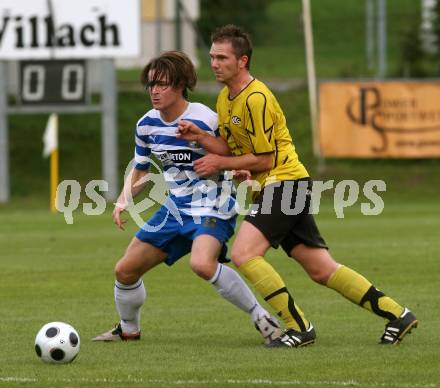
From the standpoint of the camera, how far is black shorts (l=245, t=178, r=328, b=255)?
8711 mm

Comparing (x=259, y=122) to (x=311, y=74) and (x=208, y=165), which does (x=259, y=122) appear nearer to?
(x=208, y=165)

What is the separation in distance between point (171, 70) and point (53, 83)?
1922cm

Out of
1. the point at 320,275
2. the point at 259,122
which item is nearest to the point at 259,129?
the point at 259,122

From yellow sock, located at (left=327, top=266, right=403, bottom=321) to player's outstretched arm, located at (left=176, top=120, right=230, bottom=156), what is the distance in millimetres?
1147

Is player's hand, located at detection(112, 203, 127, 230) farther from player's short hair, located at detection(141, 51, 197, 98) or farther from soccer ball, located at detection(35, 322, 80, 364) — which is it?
Result: soccer ball, located at detection(35, 322, 80, 364)

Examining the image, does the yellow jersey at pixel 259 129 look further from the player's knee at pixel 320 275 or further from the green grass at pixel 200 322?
the green grass at pixel 200 322

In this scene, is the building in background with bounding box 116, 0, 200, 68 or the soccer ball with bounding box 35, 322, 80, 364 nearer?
the soccer ball with bounding box 35, 322, 80, 364

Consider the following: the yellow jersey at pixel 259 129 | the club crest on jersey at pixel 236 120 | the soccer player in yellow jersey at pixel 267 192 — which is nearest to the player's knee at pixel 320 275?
the soccer player in yellow jersey at pixel 267 192

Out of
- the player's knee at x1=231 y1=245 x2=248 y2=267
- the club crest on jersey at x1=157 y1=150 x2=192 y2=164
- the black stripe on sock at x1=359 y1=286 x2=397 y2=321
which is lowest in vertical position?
the black stripe on sock at x1=359 y1=286 x2=397 y2=321

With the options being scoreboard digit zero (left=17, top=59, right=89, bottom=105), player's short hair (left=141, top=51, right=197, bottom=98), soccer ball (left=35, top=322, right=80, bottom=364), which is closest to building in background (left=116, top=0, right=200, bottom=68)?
scoreboard digit zero (left=17, top=59, right=89, bottom=105)

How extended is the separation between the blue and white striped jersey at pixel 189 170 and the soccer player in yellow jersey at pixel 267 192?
19 centimetres

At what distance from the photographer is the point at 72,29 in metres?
28.3

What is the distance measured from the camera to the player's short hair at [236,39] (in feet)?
28.5

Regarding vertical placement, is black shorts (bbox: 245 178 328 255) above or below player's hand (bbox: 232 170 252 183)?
below
